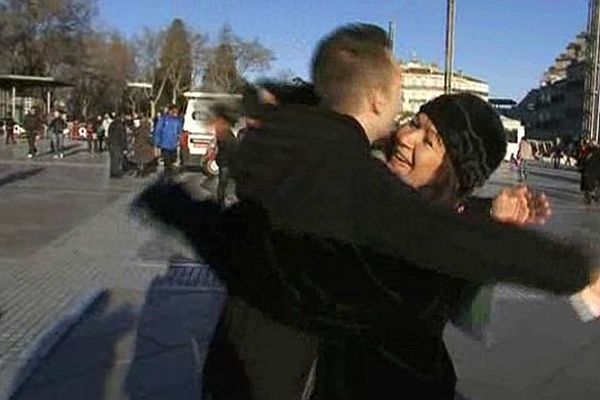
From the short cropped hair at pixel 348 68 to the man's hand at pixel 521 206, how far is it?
404mm

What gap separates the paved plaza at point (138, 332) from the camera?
6.25 metres

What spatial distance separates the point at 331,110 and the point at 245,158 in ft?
0.52

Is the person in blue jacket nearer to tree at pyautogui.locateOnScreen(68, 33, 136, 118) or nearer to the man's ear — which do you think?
the man's ear

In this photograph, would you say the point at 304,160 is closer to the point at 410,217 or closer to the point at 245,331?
the point at 410,217

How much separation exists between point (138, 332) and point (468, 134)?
5.80 meters

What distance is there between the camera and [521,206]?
2180 mm

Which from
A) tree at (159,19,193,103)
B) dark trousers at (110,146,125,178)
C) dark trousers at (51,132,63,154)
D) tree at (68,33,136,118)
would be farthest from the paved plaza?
tree at (68,33,136,118)

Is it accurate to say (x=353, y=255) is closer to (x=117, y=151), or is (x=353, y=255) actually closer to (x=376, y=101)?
(x=376, y=101)

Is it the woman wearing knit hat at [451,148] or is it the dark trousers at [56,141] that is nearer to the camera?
the woman wearing knit hat at [451,148]

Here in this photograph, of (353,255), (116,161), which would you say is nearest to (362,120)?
(353,255)

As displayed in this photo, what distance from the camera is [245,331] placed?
6.51 feet

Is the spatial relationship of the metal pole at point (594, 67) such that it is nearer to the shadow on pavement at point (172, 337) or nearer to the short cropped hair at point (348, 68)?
the shadow on pavement at point (172, 337)

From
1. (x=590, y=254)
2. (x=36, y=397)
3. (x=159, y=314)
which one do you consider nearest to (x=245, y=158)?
(x=590, y=254)

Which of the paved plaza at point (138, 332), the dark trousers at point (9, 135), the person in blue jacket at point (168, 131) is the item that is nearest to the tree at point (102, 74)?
the dark trousers at point (9, 135)
